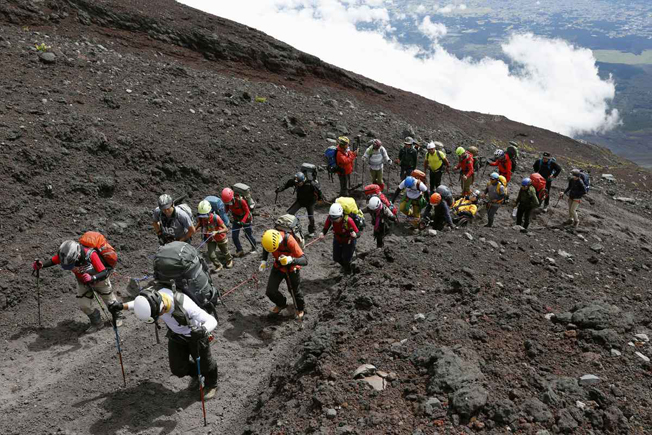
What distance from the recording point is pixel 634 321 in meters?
7.51

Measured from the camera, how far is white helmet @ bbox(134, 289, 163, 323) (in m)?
5.86

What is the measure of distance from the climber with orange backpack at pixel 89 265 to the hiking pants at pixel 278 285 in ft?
10.3

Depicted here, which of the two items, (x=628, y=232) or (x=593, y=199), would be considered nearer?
(x=628, y=232)

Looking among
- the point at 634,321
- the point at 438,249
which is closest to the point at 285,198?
the point at 438,249

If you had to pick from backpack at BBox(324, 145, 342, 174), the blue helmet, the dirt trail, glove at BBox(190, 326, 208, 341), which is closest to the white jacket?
backpack at BBox(324, 145, 342, 174)

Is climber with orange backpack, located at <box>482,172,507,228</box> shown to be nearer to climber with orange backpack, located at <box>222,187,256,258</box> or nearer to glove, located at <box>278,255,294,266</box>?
climber with orange backpack, located at <box>222,187,256,258</box>

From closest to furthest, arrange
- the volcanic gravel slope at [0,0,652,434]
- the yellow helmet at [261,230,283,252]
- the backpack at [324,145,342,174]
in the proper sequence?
1. the volcanic gravel slope at [0,0,652,434]
2. the yellow helmet at [261,230,283,252]
3. the backpack at [324,145,342,174]

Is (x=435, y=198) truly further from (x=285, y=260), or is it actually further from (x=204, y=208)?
(x=204, y=208)

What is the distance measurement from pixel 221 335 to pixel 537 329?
19.2ft

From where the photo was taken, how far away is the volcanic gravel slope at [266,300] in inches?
239

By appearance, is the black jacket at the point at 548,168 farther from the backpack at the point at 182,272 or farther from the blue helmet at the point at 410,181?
the backpack at the point at 182,272

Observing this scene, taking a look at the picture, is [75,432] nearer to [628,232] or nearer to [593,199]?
[628,232]

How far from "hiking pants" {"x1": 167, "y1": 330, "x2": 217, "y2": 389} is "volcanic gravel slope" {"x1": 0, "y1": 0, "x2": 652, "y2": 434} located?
1.71 feet

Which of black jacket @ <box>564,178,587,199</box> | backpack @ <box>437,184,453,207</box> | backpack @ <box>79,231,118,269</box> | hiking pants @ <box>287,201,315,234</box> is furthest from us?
black jacket @ <box>564,178,587,199</box>
